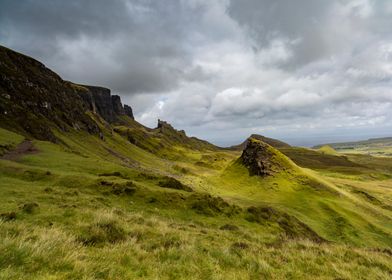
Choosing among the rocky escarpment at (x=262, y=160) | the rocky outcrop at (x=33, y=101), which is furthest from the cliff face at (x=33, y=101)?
the rocky escarpment at (x=262, y=160)

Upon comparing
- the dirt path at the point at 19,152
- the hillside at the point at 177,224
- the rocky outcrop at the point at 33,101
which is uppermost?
the rocky outcrop at the point at 33,101

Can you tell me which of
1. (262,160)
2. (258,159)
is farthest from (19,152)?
(262,160)

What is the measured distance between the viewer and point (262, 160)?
217ft

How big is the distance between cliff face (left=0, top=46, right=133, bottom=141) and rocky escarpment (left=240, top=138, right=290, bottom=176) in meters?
61.3

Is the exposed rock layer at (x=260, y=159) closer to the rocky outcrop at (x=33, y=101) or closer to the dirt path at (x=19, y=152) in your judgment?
the dirt path at (x=19, y=152)

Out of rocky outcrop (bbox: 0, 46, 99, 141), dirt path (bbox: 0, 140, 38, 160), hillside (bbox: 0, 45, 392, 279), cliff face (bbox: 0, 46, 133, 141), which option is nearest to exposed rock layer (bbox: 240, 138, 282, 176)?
hillside (bbox: 0, 45, 392, 279)

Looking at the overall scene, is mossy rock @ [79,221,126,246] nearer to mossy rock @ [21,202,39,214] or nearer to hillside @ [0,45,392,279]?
hillside @ [0,45,392,279]

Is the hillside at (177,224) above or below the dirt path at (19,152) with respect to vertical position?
below

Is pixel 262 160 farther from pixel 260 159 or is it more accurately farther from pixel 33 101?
pixel 33 101

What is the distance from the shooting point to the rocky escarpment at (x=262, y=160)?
6438cm

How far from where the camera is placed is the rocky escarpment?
211 ft

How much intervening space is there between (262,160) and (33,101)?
94492 millimetres

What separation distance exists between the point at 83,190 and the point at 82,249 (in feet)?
71.1

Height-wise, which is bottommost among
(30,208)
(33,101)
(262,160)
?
(262,160)
